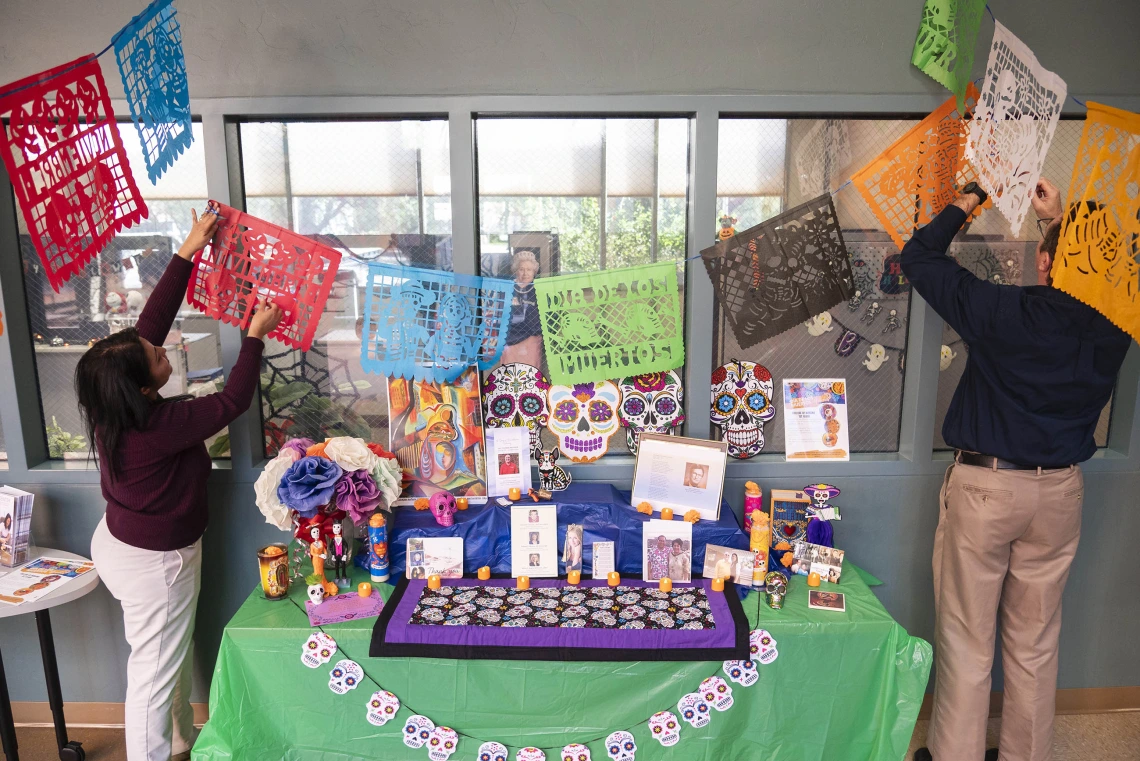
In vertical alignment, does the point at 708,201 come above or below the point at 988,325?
above

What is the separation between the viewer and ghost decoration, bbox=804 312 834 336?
2.38 metres

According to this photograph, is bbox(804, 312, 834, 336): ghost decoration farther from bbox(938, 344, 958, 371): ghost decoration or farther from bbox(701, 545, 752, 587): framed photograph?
bbox(701, 545, 752, 587): framed photograph

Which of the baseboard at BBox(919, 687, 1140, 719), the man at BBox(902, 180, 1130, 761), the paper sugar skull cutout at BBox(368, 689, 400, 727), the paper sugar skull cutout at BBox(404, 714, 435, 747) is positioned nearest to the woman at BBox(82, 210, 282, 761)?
the paper sugar skull cutout at BBox(368, 689, 400, 727)

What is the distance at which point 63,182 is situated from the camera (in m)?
1.72

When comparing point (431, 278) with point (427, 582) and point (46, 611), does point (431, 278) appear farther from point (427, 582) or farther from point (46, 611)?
point (46, 611)

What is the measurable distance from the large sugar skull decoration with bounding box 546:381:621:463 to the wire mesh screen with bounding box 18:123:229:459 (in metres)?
1.14

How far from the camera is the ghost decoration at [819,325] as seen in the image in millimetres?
2385

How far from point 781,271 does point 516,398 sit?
948mm

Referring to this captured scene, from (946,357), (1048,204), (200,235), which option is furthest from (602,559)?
(1048,204)

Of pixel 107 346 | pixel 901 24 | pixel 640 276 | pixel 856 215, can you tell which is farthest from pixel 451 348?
pixel 901 24

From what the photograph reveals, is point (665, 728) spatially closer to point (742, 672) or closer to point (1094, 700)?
point (742, 672)

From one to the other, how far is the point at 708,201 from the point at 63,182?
175 centimetres

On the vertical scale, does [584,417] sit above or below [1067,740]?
above

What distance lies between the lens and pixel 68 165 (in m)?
1.74
